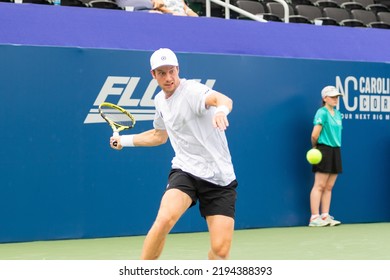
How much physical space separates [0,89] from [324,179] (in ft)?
14.7

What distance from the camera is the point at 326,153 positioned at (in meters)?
13.8

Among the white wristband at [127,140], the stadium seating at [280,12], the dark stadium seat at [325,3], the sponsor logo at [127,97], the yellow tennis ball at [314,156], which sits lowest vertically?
the yellow tennis ball at [314,156]

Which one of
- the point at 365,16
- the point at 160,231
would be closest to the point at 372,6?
the point at 365,16

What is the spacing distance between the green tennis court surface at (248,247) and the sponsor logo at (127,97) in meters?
1.38

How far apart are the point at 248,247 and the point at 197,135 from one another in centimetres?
362

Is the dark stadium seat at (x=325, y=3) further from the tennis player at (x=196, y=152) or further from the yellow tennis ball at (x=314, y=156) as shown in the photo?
the tennis player at (x=196, y=152)

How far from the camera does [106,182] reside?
40.3 ft

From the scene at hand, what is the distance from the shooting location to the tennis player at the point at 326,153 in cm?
1372

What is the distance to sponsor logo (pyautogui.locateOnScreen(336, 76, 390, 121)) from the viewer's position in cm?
1436

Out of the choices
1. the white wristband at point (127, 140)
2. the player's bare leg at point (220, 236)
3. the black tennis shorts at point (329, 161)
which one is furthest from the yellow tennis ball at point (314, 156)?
the player's bare leg at point (220, 236)

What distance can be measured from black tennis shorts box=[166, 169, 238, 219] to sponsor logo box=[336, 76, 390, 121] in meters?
6.53

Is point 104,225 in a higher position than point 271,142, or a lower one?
lower
